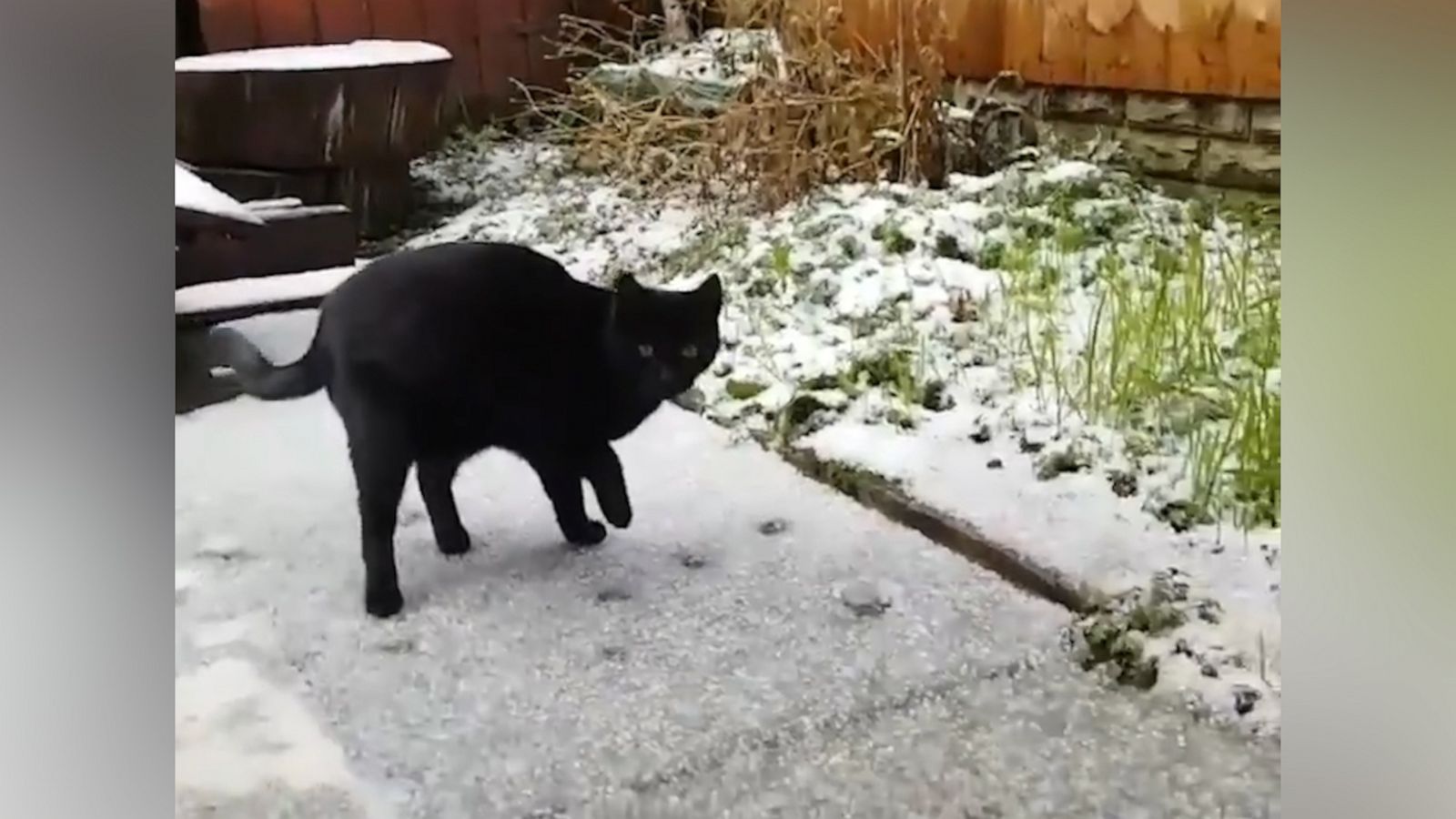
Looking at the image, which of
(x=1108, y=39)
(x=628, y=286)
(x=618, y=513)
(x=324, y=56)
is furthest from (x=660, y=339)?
(x=1108, y=39)

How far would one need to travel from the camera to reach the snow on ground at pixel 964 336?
135cm

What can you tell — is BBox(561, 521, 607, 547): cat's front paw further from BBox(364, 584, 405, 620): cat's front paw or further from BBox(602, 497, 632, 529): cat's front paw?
BBox(364, 584, 405, 620): cat's front paw

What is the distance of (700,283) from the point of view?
138 centimetres

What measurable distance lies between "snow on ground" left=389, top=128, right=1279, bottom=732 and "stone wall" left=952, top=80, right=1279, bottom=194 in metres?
0.04

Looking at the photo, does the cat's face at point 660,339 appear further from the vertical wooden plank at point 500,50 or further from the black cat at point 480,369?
the vertical wooden plank at point 500,50

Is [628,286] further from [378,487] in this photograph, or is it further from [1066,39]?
[1066,39]

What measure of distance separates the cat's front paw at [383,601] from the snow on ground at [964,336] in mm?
316

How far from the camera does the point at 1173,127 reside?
54.9 inches

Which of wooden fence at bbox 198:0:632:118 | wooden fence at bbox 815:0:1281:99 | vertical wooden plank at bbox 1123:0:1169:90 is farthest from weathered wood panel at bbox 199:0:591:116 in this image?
vertical wooden plank at bbox 1123:0:1169:90

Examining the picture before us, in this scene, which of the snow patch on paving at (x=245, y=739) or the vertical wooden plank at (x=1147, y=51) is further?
the vertical wooden plank at (x=1147, y=51)

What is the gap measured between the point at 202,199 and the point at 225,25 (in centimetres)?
16

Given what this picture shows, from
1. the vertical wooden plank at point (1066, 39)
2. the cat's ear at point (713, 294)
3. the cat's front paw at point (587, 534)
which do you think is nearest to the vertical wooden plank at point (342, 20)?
the cat's ear at point (713, 294)

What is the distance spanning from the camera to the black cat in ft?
4.38
